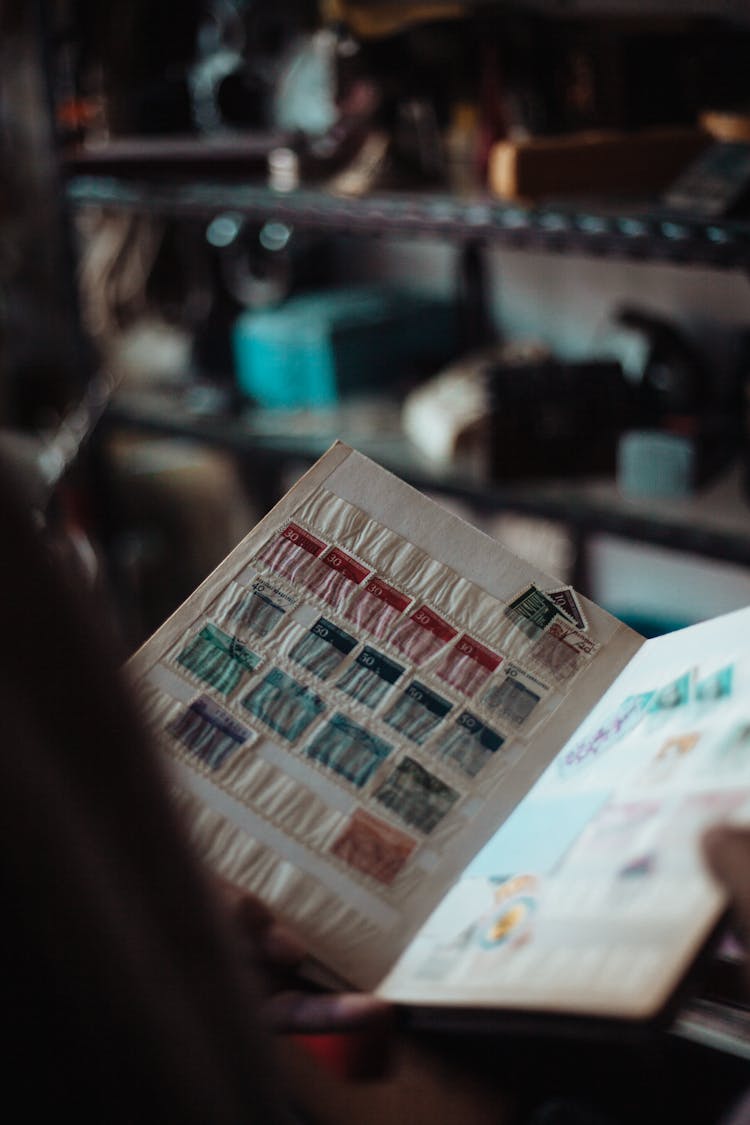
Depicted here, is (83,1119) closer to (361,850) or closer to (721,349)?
(361,850)

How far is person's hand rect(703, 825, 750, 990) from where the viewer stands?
0.50m

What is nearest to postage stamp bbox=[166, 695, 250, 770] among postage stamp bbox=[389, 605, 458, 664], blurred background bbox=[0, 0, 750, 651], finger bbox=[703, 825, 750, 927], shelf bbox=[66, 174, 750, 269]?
postage stamp bbox=[389, 605, 458, 664]

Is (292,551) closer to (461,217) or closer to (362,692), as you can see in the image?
(362,692)

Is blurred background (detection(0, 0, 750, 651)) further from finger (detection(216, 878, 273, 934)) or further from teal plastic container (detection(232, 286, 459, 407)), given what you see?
finger (detection(216, 878, 273, 934))

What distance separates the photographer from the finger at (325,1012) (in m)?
0.63

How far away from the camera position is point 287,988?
69cm

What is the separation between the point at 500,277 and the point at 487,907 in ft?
5.67

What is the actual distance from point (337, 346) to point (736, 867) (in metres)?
1.67

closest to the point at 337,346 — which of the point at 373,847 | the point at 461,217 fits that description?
the point at 461,217

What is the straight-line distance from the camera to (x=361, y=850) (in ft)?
2.25

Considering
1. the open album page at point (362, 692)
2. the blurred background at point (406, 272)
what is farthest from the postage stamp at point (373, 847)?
the blurred background at point (406, 272)

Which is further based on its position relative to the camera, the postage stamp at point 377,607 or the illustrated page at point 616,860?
the postage stamp at point 377,607

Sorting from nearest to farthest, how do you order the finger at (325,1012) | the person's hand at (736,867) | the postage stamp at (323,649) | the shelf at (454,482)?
1. the person's hand at (736,867)
2. the finger at (325,1012)
3. the postage stamp at (323,649)
4. the shelf at (454,482)

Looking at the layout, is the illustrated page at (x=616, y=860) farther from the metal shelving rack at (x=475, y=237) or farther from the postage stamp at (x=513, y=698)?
the metal shelving rack at (x=475, y=237)
